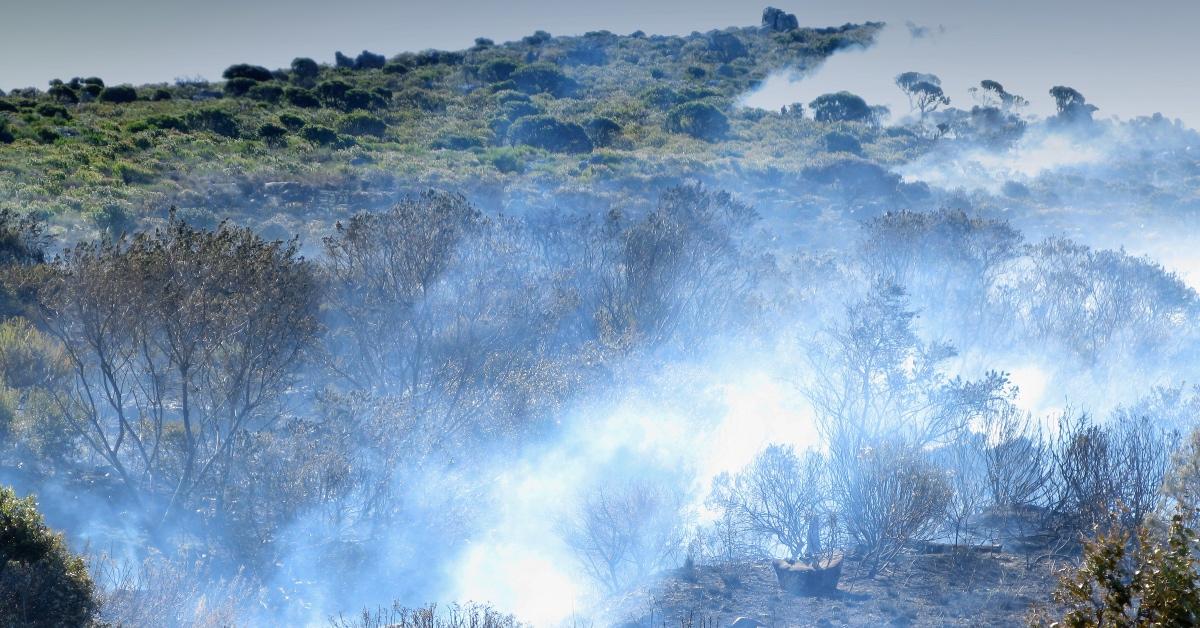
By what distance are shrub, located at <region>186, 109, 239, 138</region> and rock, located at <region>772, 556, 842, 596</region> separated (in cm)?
4099

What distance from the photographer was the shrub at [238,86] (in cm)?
6044

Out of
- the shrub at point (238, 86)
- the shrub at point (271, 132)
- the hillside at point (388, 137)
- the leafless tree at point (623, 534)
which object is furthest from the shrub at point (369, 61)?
the leafless tree at point (623, 534)

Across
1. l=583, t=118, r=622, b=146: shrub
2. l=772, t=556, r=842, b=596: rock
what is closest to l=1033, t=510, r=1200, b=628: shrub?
l=772, t=556, r=842, b=596: rock

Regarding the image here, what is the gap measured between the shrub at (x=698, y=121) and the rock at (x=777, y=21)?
41.0 m

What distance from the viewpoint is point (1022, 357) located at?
29547mm

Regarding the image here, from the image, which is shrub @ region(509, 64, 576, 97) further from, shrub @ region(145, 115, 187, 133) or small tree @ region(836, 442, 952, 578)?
small tree @ region(836, 442, 952, 578)

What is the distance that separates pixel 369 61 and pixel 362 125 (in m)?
26.0

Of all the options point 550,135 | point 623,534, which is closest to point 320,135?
point 550,135

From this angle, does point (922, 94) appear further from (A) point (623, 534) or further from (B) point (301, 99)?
(A) point (623, 534)

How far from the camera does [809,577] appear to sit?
1420 cm

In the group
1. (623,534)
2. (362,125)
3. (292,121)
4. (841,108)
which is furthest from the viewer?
(841,108)

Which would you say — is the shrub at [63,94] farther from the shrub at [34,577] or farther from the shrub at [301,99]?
the shrub at [34,577]

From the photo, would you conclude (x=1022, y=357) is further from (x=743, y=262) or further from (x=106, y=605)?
(x=106, y=605)

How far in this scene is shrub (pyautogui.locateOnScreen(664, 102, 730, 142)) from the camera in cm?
6125
